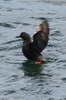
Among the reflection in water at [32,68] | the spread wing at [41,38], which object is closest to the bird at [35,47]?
the spread wing at [41,38]

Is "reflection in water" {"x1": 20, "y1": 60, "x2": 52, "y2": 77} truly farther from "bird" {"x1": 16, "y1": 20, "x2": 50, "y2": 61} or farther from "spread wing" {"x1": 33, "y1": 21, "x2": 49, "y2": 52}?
"spread wing" {"x1": 33, "y1": 21, "x2": 49, "y2": 52}

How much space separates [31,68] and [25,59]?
84 centimetres

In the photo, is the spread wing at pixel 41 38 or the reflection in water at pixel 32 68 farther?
the spread wing at pixel 41 38

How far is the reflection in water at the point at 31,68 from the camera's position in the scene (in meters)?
14.2

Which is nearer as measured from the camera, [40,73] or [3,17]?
[40,73]

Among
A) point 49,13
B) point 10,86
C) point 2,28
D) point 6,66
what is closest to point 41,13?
point 49,13

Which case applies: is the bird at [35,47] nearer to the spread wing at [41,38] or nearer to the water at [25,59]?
the spread wing at [41,38]

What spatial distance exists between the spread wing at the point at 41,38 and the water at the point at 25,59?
0.43 metres

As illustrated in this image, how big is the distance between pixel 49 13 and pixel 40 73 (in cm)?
642

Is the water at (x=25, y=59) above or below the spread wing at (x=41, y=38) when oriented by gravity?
below

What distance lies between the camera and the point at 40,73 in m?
14.2

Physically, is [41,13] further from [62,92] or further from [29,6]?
[62,92]

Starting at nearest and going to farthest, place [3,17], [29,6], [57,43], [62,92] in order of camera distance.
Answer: [62,92] < [57,43] < [3,17] < [29,6]

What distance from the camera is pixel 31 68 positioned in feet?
48.4
